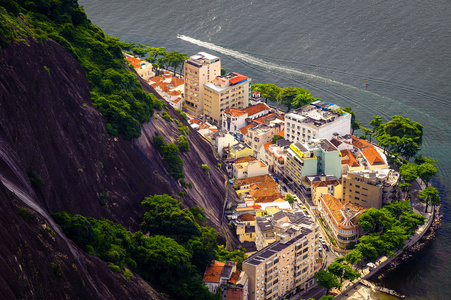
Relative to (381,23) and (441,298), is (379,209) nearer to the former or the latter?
(441,298)

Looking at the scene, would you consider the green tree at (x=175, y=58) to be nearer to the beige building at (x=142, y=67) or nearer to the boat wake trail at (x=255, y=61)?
the beige building at (x=142, y=67)

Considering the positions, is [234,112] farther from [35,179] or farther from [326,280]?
[35,179]

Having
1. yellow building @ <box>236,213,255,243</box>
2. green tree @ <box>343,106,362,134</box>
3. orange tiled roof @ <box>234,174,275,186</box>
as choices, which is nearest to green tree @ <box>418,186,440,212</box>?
green tree @ <box>343,106,362,134</box>

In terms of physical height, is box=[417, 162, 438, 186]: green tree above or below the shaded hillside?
below

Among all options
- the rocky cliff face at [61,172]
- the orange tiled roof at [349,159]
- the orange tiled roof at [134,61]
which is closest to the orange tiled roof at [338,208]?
the orange tiled roof at [349,159]

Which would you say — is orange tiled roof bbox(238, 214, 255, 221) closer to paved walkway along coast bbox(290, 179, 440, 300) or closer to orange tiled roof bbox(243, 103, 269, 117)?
paved walkway along coast bbox(290, 179, 440, 300)

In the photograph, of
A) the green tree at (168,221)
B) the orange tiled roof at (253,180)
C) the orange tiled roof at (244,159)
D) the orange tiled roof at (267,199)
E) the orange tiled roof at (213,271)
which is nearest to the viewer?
the orange tiled roof at (213,271)

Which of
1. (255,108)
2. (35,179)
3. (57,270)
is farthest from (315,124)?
(57,270)
